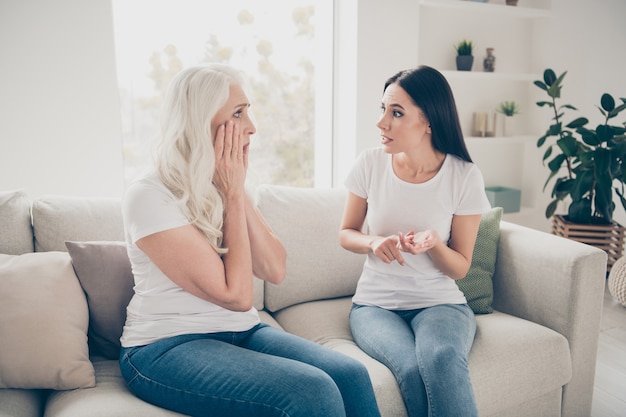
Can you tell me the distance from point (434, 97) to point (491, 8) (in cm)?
196

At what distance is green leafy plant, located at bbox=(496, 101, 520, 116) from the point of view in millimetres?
3408

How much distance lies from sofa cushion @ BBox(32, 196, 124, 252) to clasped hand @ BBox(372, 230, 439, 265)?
88 cm

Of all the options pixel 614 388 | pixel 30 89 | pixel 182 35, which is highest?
pixel 182 35

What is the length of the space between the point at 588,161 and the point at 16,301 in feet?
9.78

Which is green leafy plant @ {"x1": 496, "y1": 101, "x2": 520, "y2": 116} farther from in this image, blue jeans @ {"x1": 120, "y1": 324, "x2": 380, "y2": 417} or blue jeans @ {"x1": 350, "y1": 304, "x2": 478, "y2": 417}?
blue jeans @ {"x1": 120, "y1": 324, "x2": 380, "y2": 417}

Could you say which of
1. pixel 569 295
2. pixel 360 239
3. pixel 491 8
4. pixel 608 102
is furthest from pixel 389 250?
pixel 491 8

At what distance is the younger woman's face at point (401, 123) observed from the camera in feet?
5.45

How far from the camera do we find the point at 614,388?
6.77 ft

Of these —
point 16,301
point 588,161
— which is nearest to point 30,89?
point 16,301

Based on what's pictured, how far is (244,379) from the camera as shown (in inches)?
45.9

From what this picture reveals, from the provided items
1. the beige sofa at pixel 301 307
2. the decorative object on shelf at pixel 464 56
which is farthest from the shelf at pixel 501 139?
the beige sofa at pixel 301 307

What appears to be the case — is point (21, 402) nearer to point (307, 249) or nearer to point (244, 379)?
point (244, 379)

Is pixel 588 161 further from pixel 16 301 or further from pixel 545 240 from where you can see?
pixel 16 301

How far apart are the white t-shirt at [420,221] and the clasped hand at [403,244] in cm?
12
